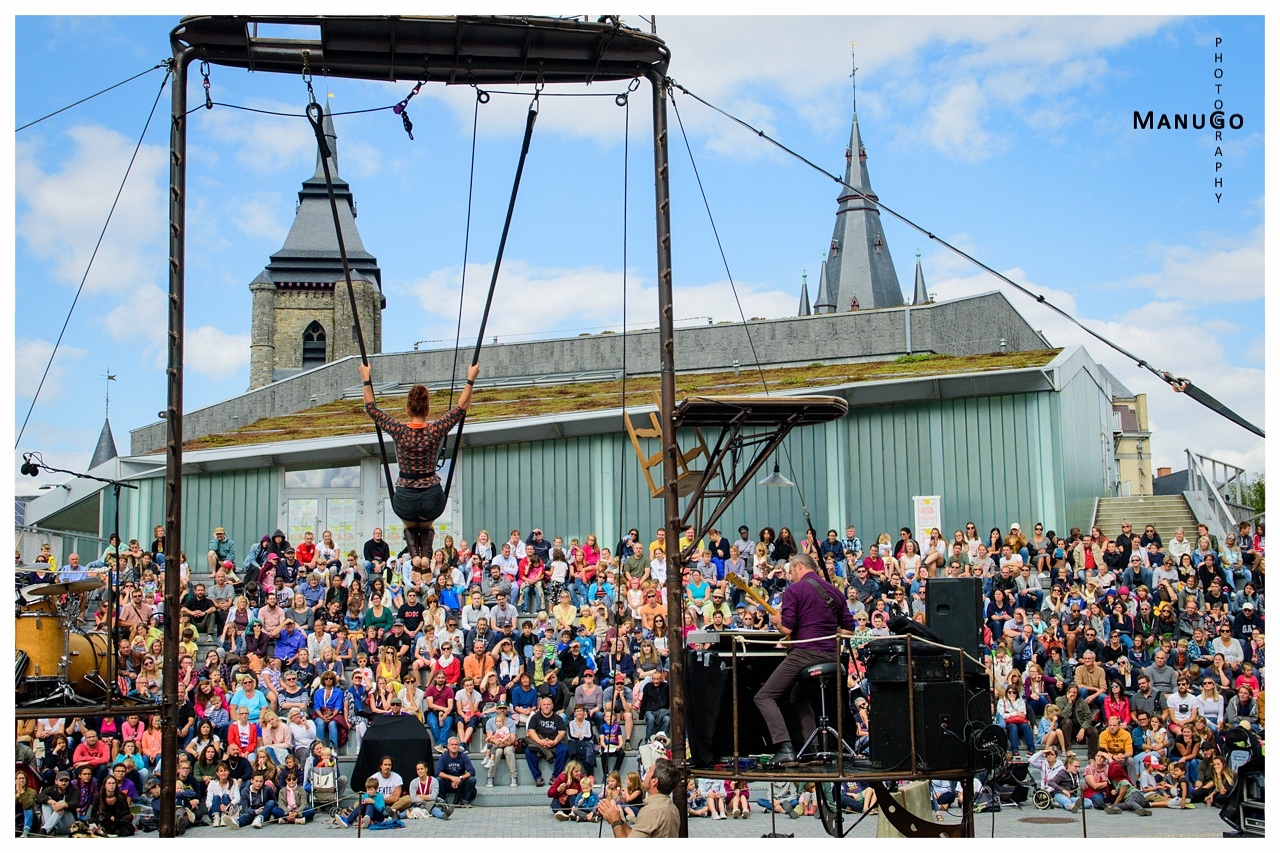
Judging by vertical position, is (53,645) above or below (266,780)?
above

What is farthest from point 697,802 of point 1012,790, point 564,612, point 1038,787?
point 1038,787

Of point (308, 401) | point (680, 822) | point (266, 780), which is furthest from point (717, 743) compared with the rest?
point (308, 401)

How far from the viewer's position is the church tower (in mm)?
82375

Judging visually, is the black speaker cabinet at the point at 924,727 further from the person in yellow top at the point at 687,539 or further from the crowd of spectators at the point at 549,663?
the person in yellow top at the point at 687,539

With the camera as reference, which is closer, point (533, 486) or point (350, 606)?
point (350, 606)

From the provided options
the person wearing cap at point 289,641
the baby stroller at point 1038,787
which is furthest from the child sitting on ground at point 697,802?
the person wearing cap at point 289,641

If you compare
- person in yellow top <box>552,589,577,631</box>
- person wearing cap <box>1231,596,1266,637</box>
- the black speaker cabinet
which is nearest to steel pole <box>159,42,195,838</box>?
the black speaker cabinet

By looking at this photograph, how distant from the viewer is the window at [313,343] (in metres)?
75.0

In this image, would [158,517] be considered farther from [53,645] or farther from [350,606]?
[53,645]

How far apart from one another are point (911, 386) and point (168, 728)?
1576cm

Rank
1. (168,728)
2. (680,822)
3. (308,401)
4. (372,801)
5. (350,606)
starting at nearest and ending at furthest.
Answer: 1. (680,822)
2. (168,728)
3. (372,801)
4. (350,606)
5. (308,401)

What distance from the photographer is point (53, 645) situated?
12.2 metres

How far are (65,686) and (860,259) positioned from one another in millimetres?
74656

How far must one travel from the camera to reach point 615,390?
28.0 metres
